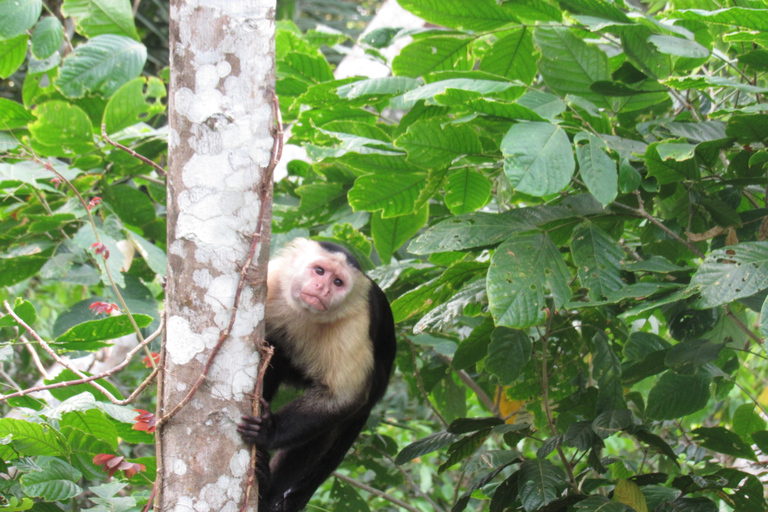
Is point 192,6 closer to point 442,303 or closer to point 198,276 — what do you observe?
point 198,276

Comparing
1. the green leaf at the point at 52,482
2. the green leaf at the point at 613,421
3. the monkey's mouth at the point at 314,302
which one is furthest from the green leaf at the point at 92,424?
the green leaf at the point at 613,421

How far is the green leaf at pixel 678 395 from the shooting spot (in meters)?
2.04

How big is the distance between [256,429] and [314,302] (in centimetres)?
80

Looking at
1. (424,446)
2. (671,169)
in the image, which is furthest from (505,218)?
(424,446)

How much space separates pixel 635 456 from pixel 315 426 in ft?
10.5

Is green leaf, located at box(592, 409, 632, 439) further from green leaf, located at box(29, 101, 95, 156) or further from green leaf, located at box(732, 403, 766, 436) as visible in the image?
green leaf, located at box(29, 101, 95, 156)

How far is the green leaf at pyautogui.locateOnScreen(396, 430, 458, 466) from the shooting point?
7.36 feet

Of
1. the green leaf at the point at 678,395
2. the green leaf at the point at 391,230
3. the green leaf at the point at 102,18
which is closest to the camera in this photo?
the green leaf at the point at 678,395

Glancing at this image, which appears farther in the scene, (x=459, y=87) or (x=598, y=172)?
(x=459, y=87)

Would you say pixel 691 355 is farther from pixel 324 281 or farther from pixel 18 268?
pixel 18 268

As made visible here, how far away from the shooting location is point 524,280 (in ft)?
5.64

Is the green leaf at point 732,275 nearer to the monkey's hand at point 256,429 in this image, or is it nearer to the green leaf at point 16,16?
the monkey's hand at point 256,429

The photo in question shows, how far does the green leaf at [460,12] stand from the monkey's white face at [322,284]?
97 cm

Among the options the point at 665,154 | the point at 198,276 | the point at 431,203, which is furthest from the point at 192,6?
the point at 431,203
